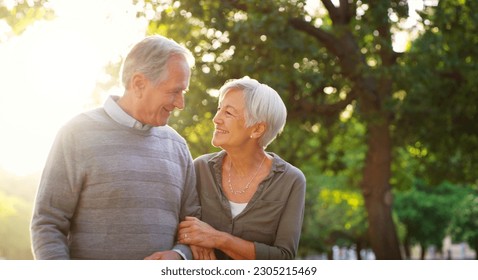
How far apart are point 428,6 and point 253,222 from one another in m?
8.35

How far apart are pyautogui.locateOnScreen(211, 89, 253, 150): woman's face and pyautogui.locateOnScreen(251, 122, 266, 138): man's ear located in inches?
0.8

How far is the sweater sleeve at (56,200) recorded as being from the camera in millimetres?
3113

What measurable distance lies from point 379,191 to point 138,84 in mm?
10982

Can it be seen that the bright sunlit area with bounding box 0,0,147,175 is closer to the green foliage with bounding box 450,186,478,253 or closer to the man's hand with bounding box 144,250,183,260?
the man's hand with bounding box 144,250,183,260

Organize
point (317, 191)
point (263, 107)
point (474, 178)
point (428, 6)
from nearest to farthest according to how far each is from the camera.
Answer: point (263, 107), point (428, 6), point (474, 178), point (317, 191)

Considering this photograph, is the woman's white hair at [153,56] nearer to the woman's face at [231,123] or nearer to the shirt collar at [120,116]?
the shirt collar at [120,116]

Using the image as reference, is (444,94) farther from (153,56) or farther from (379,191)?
(153,56)

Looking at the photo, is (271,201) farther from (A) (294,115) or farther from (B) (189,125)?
(A) (294,115)

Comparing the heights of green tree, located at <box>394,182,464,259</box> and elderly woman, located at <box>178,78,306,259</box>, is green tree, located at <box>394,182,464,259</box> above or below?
below

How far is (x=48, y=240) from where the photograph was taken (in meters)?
3.10

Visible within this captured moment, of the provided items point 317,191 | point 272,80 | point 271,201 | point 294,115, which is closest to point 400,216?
point 317,191

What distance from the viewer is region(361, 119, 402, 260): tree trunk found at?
13758mm

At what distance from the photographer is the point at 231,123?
371cm

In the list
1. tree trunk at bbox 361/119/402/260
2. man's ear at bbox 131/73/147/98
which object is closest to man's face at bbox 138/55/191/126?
man's ear at bbox 131/73/147/98
